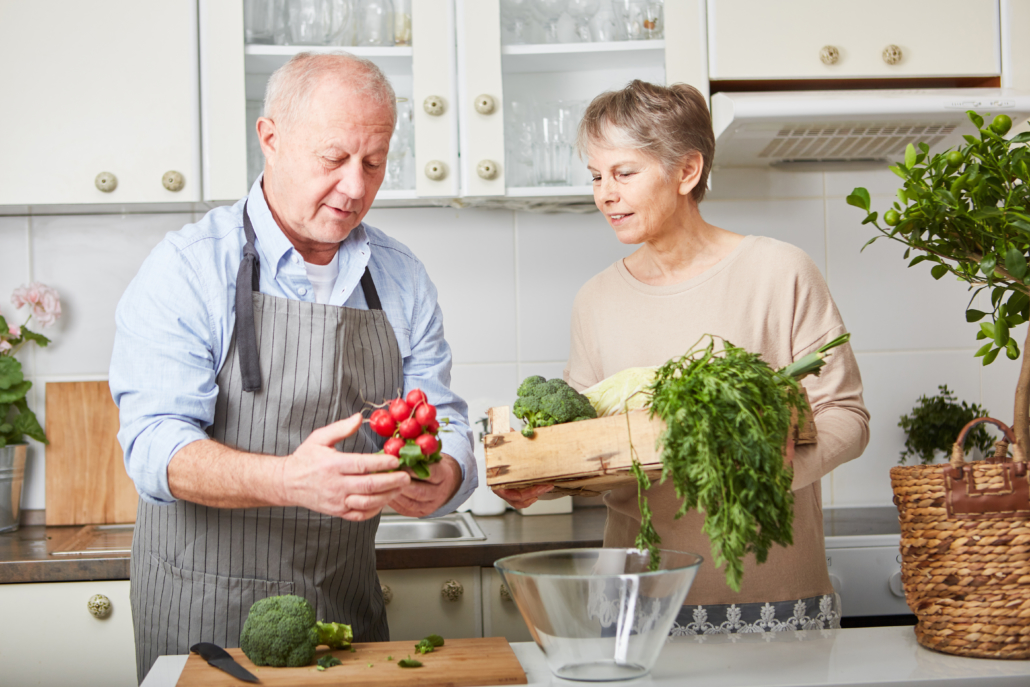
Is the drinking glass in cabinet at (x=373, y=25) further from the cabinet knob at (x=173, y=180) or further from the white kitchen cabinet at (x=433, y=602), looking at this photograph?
the white kitchen cabinet at (x=433, y=602)

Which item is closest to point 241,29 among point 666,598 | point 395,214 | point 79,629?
point 395,214

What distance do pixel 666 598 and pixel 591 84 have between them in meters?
1.60

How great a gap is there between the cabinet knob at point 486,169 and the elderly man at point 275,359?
0.64 meters

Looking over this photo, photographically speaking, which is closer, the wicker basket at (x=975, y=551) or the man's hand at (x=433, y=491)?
the wicker basket at (x=975, y=551)

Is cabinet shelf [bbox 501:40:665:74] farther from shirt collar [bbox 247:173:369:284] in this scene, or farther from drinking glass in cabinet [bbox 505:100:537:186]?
shirt collar [bbox 247:173:369:284]

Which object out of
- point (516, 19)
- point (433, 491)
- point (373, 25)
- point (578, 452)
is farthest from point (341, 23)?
point (578, 452)

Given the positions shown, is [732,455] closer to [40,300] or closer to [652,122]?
[652,122]

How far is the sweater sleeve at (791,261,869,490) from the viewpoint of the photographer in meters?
1.25

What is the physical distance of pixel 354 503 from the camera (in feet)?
3.32

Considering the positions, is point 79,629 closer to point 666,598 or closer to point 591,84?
point 666,598

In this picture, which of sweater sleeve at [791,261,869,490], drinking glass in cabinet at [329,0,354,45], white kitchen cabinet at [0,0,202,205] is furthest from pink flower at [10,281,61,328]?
sweater sleeve at [791,261,869,490]

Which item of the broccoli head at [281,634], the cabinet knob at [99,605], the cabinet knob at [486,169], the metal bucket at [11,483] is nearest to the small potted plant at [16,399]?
the metal bucket at [11,483]

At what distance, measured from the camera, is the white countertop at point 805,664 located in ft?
3.09

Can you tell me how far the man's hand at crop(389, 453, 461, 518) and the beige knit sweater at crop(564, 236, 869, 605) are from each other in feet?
1.05
